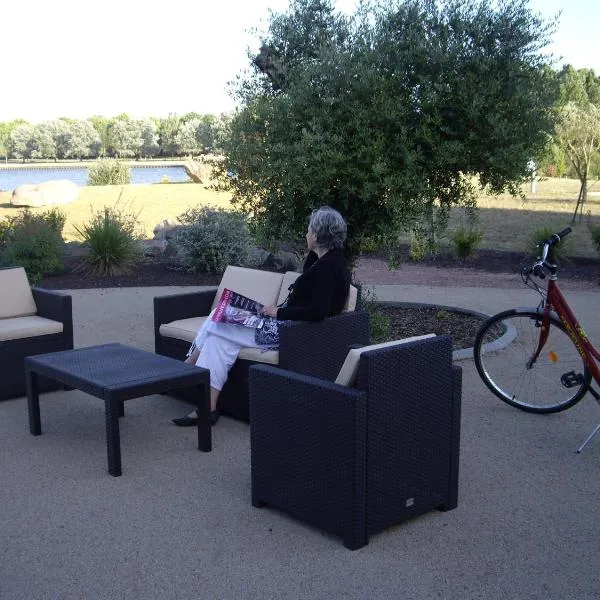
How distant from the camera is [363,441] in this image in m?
3.68

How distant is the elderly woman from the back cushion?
813 millimetres

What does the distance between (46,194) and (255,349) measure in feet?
67.5

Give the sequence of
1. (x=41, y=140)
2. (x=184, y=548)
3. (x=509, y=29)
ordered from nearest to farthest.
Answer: (x=184, y=548)
(x=509, y=29)
(x=41, y=140)

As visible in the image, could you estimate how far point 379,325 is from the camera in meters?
7.77

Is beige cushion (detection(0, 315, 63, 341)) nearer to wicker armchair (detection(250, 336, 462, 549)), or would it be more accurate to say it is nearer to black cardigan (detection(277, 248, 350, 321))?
black cardigan (detection(277, 248, 350, 321))

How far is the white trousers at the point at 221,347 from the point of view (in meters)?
5.44

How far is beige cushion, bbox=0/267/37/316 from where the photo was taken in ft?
21.9

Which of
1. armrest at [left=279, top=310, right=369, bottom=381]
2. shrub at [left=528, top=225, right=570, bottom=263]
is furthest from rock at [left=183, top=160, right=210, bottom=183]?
armrest at [left=279, top=310, right=369, bottom=381]

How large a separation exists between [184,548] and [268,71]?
6.15 metres

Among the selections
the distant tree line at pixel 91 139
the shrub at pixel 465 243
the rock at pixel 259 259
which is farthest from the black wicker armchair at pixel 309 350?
the distant tree line at pixel 91 139

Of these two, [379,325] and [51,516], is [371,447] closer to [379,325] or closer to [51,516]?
[51,516]

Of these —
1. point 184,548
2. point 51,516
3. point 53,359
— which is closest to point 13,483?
point 51,516

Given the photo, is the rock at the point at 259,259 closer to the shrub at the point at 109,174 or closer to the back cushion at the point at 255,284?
the back cushion at the point at 255,284

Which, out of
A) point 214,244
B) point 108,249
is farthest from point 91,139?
point 214,244
